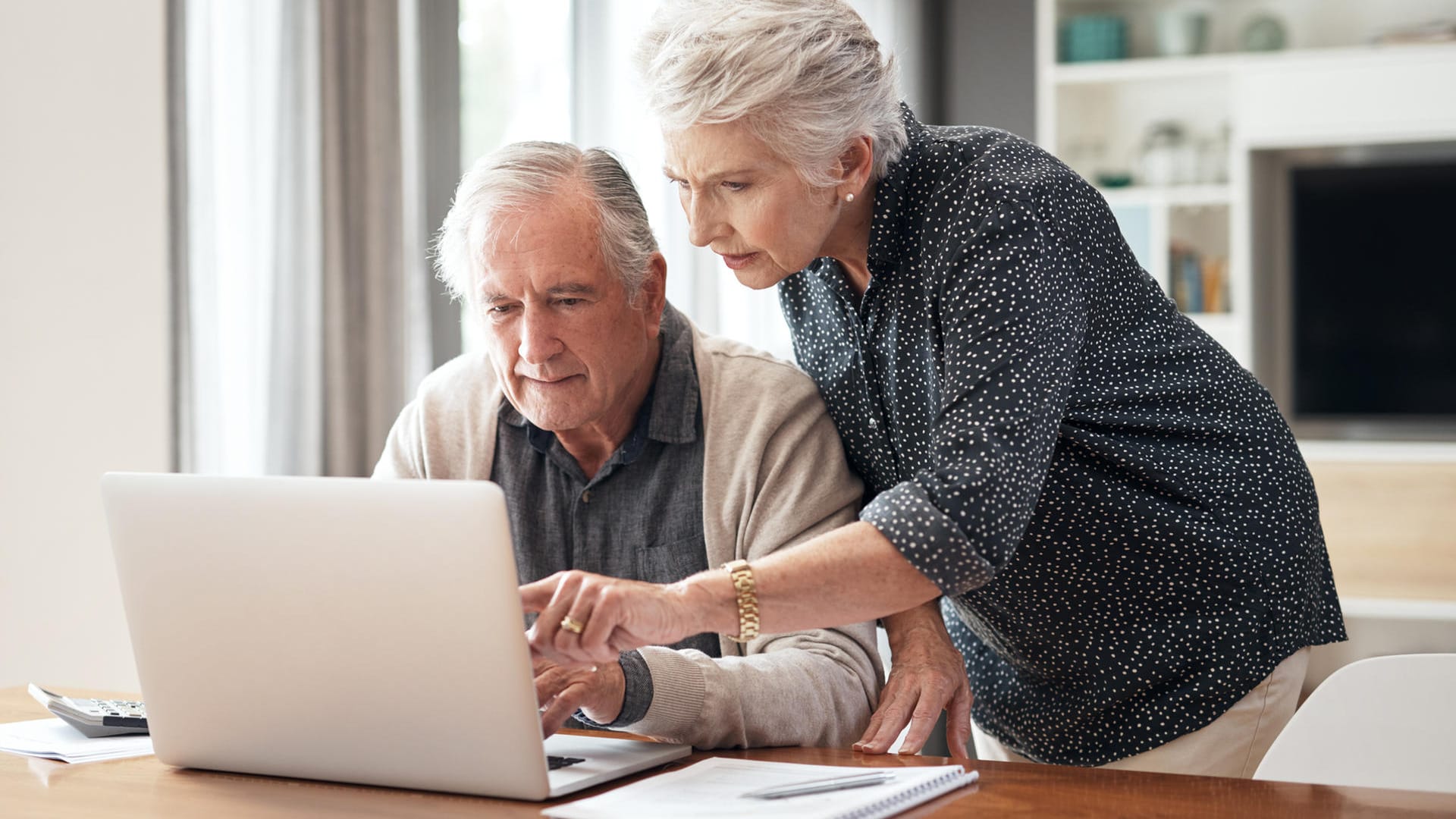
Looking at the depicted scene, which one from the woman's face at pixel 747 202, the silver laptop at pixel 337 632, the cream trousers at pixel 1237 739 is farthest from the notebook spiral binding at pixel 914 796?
the woman's face at pixel 747 202

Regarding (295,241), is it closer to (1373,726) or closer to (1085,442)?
(1085,442)

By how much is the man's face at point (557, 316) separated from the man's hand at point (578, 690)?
0.39 metres

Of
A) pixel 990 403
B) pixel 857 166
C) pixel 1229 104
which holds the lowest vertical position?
pixel 990 403

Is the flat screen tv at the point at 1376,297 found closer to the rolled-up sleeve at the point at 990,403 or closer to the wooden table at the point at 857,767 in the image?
the rolled-up sleeve at the point at 990,403

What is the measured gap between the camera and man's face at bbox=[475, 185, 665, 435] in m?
1.48

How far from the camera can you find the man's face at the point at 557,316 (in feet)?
4.85

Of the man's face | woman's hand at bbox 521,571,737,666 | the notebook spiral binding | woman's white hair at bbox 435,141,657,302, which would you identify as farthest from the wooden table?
woman's white hair at bbox 435,141,657,302

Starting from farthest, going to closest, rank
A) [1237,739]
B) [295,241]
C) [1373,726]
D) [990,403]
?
[295,241] → [1237,739] → [1373,726] → [990,403]

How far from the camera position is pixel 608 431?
160cm

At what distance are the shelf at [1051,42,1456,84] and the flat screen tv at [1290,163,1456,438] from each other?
392 mm

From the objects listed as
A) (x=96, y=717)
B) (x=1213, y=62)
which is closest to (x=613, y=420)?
(x=96, y=717)

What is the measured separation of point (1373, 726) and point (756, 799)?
60cm

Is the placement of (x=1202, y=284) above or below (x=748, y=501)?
above

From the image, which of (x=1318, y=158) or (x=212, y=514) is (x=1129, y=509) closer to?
(x=212, y=514)
